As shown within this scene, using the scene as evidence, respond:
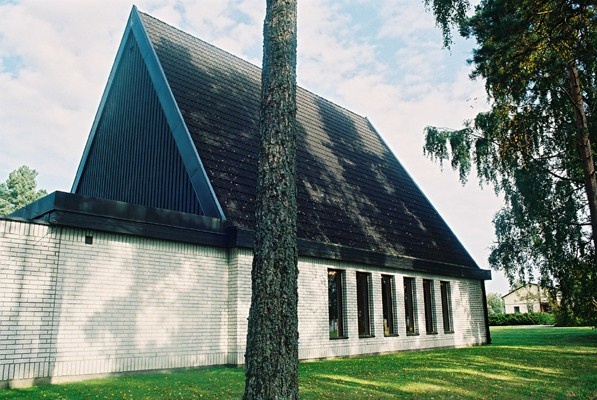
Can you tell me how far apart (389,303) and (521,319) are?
36.9 metres

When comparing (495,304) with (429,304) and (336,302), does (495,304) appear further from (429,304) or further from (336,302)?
(336,302)

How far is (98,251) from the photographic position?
9172 mm

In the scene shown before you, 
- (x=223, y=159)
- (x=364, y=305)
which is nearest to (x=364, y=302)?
(x=364, y=305)

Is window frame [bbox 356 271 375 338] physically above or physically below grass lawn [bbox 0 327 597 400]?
above

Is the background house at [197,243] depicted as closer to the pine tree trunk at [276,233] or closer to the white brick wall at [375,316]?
the white brick wall at [375,316]

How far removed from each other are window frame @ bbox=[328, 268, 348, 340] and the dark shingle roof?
2.99 ft

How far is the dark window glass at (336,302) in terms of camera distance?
43.1 ft

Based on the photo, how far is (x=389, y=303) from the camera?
15.1 meters

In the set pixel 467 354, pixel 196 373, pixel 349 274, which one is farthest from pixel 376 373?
pixel 467 354

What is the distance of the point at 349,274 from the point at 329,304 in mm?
1115

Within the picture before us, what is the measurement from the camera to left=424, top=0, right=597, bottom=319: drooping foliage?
37.0 ft

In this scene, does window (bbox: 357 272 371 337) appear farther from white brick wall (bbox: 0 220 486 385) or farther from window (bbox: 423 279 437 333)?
window (bbox: 423 279 437 333)

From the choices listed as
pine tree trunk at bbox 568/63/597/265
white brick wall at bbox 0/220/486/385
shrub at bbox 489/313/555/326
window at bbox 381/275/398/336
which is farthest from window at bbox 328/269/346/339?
shrub at bbox 489/313/555/326

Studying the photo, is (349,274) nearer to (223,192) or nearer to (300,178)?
(300,178)
